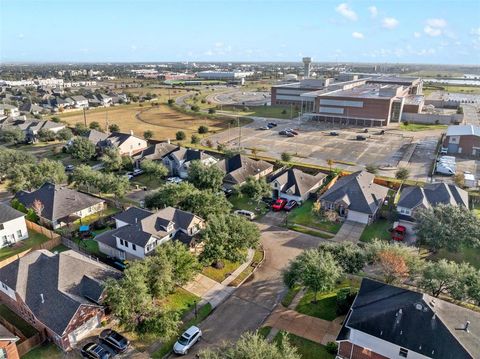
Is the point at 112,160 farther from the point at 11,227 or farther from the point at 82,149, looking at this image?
the point at 11,227

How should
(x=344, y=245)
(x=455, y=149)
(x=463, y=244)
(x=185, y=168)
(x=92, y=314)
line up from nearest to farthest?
1. (x=92, y=314)
2. (x=344, y=245)
3. (x=463, y=244)
4. (x=185, y=168)
5. (x=455, y=149)

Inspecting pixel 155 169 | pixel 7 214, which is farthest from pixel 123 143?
pixel 7 214

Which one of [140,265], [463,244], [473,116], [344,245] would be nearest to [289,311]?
[344,245]

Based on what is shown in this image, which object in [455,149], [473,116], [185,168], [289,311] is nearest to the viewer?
[289,311]

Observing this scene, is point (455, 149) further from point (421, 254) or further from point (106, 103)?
point (106, 103)

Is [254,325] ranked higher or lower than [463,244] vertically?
lower

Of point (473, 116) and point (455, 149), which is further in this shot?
point (473, 116)
